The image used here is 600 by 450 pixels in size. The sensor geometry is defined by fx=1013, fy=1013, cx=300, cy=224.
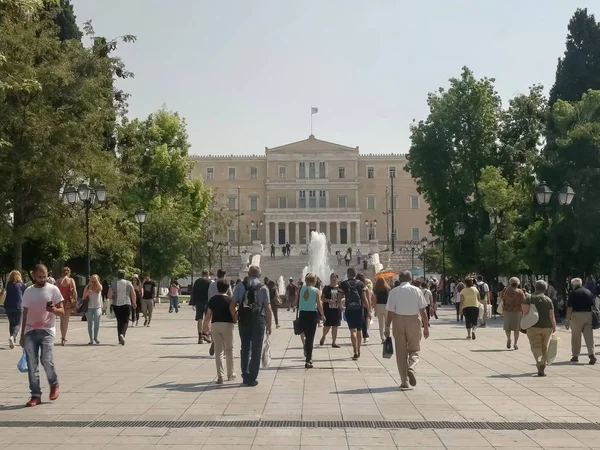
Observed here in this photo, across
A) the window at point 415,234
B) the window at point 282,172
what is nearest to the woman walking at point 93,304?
the window at point 415,234

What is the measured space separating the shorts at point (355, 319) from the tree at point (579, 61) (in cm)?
3197

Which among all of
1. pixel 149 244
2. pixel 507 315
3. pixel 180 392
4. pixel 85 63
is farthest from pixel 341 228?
pixel 180 392

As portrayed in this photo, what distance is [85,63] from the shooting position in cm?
3959

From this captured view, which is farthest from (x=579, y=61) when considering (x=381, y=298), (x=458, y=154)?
(x=381, y=298)

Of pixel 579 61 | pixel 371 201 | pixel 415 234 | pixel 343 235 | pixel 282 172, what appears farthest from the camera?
pixel 371 201

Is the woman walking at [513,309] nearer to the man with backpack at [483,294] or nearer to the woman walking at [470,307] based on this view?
the woman walking at [470,307]

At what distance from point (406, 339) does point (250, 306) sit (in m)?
2.17

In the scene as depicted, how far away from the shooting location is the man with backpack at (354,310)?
18.2 metres

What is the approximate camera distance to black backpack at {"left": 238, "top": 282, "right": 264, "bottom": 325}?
13.9 metres

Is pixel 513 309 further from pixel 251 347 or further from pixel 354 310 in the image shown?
pixel 251 347

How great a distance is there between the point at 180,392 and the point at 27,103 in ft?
84.6

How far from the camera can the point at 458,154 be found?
51875 mm

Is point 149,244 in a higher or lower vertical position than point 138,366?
higher

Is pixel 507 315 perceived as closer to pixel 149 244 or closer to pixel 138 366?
pixel 138 366
